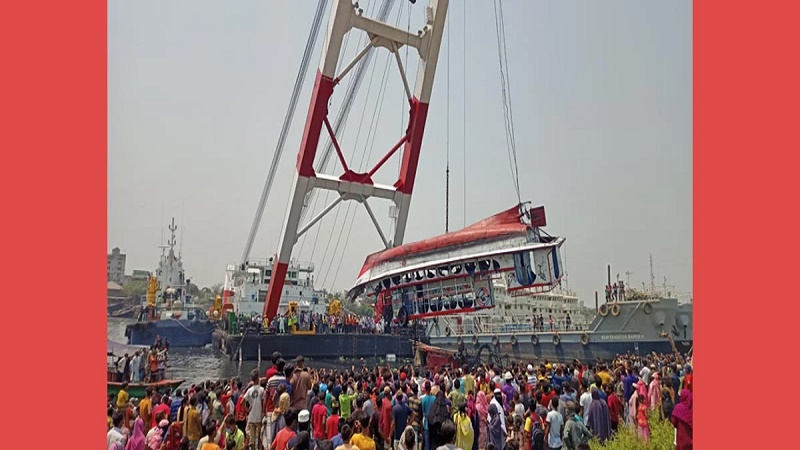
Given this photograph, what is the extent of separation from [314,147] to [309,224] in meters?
1.87

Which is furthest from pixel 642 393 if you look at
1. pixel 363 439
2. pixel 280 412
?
pixel 280 412

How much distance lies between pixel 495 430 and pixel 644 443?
1693 mm

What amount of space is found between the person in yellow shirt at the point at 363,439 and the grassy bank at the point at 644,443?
2755mm

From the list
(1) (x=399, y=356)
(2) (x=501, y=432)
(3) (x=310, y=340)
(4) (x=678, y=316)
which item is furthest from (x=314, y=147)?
(4) (x=678, y=316)

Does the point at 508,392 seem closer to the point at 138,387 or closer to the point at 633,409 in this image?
the point at 633,409

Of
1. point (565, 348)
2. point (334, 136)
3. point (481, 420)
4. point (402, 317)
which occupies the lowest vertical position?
point (565, 348)

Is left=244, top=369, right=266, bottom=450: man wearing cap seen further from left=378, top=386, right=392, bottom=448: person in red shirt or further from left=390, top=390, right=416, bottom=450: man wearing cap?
left=390, top=390, right=416, bottom=450: man wearing cap

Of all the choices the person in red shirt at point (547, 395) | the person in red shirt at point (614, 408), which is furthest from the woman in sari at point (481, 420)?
the person in red shirt at point (614, 408)

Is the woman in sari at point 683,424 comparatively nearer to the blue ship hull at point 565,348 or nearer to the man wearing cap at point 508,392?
the man wearing cap at point 508,392

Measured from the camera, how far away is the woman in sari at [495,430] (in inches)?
257

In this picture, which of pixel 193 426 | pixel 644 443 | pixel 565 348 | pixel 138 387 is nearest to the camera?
pixel 193 426

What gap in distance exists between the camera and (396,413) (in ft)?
21.6

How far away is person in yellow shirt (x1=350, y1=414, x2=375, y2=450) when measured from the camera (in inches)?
186

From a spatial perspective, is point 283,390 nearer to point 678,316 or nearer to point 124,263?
point 124,263
